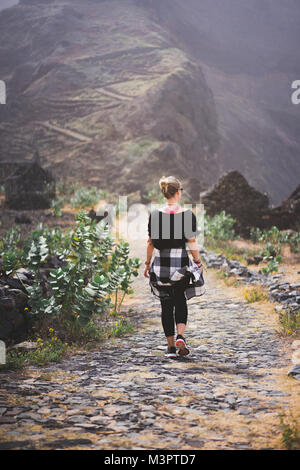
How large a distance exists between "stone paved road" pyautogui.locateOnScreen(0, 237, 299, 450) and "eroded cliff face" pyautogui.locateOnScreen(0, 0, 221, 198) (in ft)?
100

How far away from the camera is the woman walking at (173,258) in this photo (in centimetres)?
423

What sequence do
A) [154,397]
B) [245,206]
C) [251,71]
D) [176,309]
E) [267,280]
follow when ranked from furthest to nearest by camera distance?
[251,71]
[245,206]
[267,280]
[176,309]
[154,397]

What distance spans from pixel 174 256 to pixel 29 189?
17483 millimetres

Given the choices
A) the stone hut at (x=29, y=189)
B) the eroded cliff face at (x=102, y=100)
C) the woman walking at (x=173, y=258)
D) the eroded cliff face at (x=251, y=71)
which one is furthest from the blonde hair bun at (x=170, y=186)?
the eroded cliff face at (x=251, y=71)

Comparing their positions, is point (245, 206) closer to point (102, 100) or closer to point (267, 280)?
point (267, 280)

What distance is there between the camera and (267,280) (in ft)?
27.5

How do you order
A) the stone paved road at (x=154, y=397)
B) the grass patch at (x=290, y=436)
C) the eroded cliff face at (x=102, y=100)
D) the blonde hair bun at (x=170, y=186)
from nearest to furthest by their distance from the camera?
the grass patch at (x=290, y=436)
the stone paved road at (x=154, y=397)
the blonde hair bun at (x=170, y=186)
the eroded cliff face at (x=102, y=100)

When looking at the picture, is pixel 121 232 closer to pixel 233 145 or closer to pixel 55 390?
pixel 55 390

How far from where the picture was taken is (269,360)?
4332mm

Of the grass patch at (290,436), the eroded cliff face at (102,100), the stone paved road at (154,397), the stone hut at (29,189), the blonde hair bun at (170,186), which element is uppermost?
the eroded cliff face at (102,100)

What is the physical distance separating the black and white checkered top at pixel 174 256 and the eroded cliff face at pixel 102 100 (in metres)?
30.6

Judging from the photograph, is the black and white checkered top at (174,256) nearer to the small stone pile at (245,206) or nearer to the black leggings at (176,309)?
the black leggings at (176,309)

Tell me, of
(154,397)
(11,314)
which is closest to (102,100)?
(11,314)
